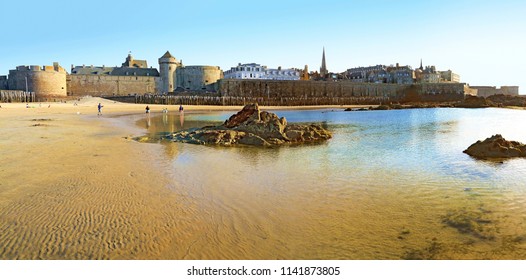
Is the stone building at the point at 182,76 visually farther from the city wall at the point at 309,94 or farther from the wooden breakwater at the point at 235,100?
the wooden breakwater at the point at 235,100

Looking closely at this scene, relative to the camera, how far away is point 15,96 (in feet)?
145

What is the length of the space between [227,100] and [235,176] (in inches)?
1898

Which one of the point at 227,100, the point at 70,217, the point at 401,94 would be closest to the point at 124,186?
the point at 70,217

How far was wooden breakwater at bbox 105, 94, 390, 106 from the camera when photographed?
51031 millimetres

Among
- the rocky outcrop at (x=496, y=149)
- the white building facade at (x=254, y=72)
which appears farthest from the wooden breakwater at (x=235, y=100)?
the rocky outcrop at (x=496, y=149)

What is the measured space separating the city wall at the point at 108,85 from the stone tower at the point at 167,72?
1.36 m

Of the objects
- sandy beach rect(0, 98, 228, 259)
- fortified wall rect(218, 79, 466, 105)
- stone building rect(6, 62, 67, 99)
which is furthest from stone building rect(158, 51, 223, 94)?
sandy beach rect(0, 98, 228, 259)

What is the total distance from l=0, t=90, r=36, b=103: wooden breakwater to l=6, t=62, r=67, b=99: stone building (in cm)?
311

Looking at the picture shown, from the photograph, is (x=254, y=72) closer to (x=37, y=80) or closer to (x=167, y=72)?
(x=167, y=72)

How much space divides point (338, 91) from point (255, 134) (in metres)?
A: 55.2

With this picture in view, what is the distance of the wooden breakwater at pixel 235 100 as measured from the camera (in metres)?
51.0

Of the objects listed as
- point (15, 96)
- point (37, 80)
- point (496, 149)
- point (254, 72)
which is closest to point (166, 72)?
point (37, 80)

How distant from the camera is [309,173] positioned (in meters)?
7.89

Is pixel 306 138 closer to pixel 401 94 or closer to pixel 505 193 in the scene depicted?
pixel 505 193
